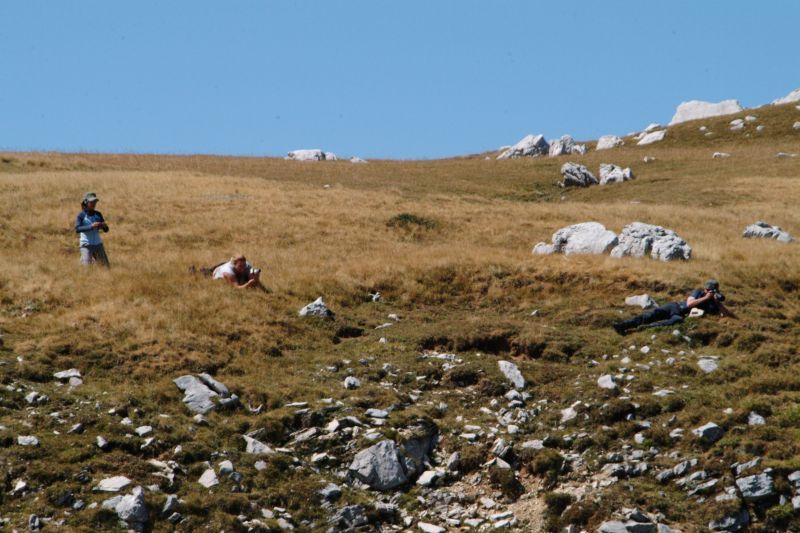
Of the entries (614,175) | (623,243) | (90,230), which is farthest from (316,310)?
(614,175)

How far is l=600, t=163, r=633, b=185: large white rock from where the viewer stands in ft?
197

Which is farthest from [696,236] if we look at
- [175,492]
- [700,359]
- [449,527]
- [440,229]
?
[175,492]

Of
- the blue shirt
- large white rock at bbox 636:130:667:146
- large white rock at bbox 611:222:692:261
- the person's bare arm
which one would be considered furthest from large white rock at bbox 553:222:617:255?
large white rock at bbox 636:130:667:146

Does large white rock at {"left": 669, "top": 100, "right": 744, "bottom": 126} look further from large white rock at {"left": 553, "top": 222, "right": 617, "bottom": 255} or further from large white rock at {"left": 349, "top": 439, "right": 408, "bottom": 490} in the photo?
large white rock at {"left": 349, "top": 439, "right": 408, "bottom": 490}

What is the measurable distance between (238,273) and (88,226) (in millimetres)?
4424

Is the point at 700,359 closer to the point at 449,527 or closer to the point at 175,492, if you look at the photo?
the point at 449,527

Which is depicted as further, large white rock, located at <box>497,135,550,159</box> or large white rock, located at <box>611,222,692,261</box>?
large white rock, located at <box>497,135,550,159</box>

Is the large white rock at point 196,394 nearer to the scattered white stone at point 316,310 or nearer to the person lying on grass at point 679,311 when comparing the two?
the scattered white stone at point 316,310

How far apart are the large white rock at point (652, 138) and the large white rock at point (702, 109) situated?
78.5m

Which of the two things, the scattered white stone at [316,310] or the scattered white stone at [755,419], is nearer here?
the scattered white stone at [755,419]

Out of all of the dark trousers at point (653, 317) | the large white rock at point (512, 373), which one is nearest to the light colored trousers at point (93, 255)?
the large white rock at point (512, 373)

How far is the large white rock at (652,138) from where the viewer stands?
3376 inches

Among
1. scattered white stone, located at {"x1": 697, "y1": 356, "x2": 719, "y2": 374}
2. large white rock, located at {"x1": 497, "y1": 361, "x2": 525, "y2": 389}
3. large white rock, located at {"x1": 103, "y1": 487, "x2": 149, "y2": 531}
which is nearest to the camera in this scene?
large white rock, located at {"x1": 103, "y1": 487, "x2": 149, "y2": 531}

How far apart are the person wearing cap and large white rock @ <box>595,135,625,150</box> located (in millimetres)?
71501
